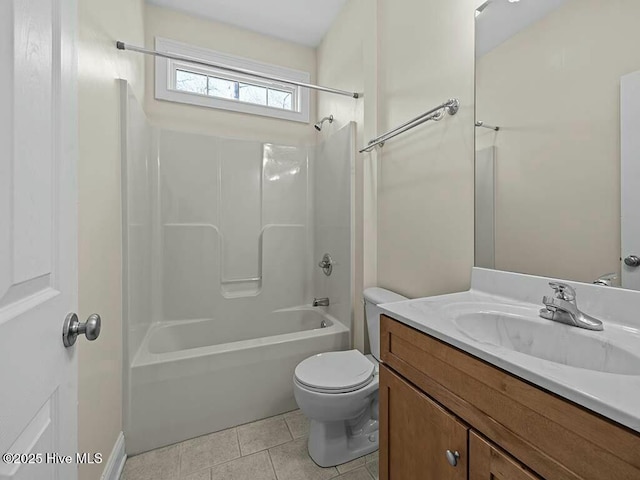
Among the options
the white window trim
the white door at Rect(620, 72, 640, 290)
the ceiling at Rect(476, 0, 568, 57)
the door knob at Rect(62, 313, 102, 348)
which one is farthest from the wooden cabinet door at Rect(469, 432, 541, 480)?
the white window trim

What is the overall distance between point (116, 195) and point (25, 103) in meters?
1.07

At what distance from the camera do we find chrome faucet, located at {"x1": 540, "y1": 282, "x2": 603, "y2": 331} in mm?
761

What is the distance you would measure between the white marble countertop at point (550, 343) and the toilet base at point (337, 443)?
2.68 feet

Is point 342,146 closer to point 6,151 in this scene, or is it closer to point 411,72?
point 411,72

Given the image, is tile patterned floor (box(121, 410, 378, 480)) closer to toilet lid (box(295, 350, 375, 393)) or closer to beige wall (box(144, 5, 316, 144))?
toilet lid (box(295, 350, 375, 393))

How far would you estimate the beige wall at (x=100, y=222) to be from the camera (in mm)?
1000

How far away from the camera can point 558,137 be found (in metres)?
0.95

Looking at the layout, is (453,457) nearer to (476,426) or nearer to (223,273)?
(476,426)

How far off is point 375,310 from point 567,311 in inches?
36.4

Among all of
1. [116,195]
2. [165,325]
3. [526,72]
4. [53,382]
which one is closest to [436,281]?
[526,72]

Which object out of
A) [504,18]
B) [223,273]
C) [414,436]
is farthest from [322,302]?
[504,18]

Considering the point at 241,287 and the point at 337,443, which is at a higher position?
the point at 241,287

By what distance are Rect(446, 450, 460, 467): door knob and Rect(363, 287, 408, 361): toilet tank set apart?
85cm

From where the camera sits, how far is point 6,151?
398 millimetres
